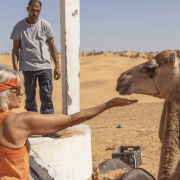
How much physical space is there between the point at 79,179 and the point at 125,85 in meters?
2.09

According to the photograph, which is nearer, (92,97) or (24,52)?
(24,52)

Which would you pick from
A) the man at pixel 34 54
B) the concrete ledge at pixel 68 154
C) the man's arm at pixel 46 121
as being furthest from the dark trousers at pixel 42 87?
the man's arm at pixel 46 121

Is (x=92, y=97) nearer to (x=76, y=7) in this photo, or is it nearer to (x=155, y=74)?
(x=76, y=7)

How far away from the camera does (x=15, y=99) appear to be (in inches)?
82.7

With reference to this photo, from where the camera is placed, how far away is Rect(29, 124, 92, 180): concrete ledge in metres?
3.97

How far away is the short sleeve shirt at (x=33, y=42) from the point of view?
444 cm

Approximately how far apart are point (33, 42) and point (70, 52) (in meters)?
0.70

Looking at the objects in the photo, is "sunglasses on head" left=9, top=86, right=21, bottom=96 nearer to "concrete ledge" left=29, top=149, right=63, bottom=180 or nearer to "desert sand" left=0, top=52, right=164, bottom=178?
"concrete ledge" left=29, top=149, right=63, bottom=180

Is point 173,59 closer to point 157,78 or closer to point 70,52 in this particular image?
point 157,78

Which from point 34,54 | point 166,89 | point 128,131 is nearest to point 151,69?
point 166,89

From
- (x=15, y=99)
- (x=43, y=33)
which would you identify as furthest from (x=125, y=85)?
(x=43, y=33)

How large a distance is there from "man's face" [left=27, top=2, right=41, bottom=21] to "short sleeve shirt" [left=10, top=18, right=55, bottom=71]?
0.11 meters

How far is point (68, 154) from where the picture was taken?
13.8ft

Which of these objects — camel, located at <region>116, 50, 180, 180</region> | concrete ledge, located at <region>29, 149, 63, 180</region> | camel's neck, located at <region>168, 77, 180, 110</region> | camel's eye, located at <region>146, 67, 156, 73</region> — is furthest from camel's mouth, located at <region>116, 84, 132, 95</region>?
concrete ledge, located at <region>29, 149, 63, 180</region>
